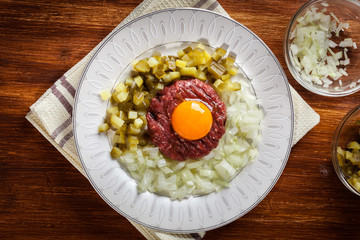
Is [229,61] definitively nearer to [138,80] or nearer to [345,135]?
[138,80]

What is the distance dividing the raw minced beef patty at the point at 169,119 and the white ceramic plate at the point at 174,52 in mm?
350

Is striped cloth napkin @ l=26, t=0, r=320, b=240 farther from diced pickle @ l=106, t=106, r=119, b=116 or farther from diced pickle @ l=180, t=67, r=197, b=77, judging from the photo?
diced pickle @ l=180, t=67, r=197, b=77

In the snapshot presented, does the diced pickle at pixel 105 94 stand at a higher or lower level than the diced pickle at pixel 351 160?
higher

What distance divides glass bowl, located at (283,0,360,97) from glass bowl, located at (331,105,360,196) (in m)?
0.21

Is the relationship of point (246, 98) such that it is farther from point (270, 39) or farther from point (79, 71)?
point (79, 71)

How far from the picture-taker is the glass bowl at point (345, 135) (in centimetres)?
291

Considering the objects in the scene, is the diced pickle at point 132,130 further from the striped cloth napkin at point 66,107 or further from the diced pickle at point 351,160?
the diced pickle at point 351,160

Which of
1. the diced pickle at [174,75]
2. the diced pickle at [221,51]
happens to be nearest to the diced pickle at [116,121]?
the diced pickle at [174,75]

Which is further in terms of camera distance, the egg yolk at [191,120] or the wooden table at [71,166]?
the wooden table at [71,166]

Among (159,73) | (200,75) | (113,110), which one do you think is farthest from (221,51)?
(113,110)

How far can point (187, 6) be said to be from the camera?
9.23 ft

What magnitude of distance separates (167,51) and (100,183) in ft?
3.98

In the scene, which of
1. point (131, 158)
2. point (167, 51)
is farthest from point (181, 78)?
point (131, 158)

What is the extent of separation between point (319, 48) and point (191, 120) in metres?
1.35
